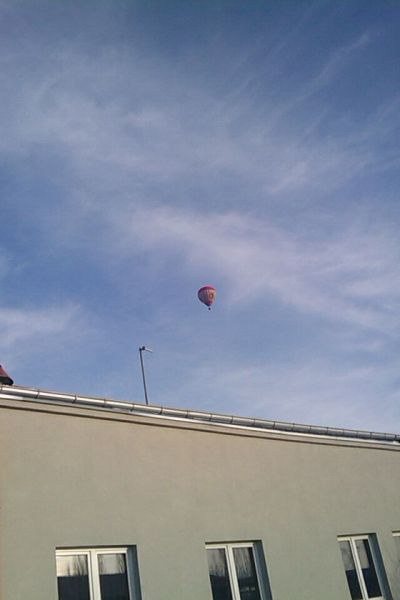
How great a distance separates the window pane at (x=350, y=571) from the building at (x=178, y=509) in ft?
0.06

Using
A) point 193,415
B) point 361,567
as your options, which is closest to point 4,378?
point 193,415

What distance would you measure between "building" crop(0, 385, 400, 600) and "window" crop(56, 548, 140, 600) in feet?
0.04

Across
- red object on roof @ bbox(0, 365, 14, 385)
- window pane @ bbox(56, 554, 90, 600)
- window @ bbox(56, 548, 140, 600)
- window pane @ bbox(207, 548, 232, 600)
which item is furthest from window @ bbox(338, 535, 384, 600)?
→ red object on roof @ bbox(0, 365, 14, 385)

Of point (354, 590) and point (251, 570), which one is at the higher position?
point (251, 570)

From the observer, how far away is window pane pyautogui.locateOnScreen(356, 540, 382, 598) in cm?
866

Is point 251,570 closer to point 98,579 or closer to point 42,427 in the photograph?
point 98,579

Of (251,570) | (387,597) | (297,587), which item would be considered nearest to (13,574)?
(251,570)

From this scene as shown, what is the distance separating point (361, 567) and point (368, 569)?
0.19 meters

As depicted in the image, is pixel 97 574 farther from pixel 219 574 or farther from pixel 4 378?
pixel 4 378

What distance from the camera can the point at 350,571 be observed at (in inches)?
335

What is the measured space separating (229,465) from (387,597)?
3.72m

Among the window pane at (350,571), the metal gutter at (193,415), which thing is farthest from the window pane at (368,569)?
the metal gutter at (193,415)

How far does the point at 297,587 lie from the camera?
24.8 feet

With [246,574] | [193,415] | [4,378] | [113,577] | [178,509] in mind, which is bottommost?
[246,574]
